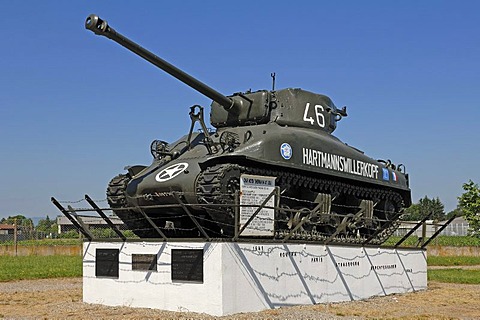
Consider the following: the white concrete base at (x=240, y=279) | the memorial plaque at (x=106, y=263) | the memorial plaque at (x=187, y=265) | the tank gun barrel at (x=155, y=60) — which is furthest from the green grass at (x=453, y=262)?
the memorial plaque at (x=187, y=265)

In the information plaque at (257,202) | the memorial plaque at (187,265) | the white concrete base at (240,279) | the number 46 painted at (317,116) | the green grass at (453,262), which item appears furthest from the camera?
the green grass at (453,262)

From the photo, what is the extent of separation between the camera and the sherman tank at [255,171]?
51.2 feet

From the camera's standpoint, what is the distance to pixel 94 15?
1413 centimetres

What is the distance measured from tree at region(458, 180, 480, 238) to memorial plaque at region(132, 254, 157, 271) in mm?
39186

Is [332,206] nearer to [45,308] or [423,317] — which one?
[423,317]

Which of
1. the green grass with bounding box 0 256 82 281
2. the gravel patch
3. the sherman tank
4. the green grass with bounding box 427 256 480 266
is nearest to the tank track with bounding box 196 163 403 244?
the sherman tank

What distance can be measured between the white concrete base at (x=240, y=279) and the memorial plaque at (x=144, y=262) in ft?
0.26

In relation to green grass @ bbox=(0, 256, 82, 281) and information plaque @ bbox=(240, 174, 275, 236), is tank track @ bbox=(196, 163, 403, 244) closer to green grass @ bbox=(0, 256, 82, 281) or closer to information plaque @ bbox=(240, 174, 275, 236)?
information plaque @ bbox=(240, 174, 275, 236)

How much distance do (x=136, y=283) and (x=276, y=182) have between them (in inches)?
174

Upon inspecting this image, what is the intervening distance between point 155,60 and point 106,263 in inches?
176

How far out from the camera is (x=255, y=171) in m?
16.1

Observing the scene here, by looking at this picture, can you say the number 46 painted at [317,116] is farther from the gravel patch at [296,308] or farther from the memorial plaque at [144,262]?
the memorial plaque at [144,262]

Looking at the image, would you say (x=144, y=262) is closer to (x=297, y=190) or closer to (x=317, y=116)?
(x=297, y=190)

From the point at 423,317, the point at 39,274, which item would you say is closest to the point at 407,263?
the point at 423,317
